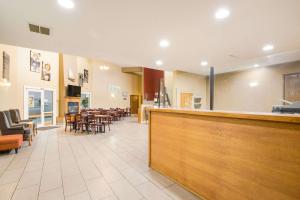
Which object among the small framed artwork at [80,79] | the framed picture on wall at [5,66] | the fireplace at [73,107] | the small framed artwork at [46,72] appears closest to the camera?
the framed picture on wall at [5,66]

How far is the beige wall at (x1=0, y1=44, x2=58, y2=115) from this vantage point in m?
6.01

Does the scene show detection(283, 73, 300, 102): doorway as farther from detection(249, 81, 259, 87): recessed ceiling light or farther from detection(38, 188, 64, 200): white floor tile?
detection(38, 188, 64, 200): white floor tile

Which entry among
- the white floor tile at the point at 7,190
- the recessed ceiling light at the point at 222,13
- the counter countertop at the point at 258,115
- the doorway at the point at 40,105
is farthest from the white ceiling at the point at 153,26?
the doorway at the point at 40,105

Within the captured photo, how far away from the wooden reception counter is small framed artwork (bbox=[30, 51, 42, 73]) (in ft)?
27.5

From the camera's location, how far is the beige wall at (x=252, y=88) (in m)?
7.28

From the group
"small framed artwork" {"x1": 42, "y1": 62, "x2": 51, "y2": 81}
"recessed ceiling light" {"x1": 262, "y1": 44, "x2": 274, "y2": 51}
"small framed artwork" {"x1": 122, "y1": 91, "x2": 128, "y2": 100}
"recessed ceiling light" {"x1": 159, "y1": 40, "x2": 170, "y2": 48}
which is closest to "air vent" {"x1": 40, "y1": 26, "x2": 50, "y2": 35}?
"recessed ceiling light" {"x1": 159, "y1": 40, "x2": 170, "y2": 48}

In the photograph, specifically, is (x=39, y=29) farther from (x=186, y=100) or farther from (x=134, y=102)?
(x=134, y=102)

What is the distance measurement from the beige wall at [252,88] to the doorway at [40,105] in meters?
9.98

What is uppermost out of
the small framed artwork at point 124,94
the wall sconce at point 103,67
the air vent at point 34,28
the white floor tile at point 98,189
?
the wall sconce at point 103,67

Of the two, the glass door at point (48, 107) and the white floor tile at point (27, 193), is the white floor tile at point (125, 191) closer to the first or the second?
the white floor tile at point (27, 193)

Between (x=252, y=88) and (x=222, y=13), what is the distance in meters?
6.55

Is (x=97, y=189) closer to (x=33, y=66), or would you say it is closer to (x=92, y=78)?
(x=33, y=66)

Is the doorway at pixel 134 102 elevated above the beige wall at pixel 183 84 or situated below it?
below

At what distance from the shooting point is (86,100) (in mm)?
11758
